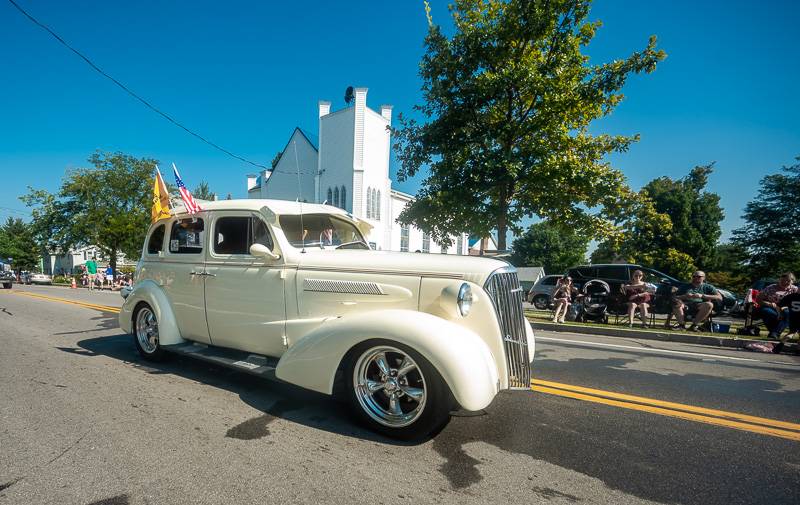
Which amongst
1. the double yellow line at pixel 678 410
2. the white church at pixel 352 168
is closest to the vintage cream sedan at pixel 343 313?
the double yellow line at pixel 678 410

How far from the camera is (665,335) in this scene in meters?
7.70

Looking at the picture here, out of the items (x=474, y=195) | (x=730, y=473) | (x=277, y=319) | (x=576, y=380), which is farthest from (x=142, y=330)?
(x=474, y=195)

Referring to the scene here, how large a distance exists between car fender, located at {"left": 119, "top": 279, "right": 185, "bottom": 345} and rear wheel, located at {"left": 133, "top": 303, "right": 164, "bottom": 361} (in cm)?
8

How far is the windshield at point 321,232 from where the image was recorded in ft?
11.8

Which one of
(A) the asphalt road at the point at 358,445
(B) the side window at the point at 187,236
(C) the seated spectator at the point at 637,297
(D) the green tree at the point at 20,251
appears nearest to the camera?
(A) the asphalt road at the point at 358,445

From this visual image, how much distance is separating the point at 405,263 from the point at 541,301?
1502 centimetres

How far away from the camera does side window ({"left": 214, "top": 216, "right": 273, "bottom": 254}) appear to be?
361 cm

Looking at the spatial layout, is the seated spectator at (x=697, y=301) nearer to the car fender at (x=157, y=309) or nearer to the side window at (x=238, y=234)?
the side window at (x=238, y=234)

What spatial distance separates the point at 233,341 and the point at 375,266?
179cm

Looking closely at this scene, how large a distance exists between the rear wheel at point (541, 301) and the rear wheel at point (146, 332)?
14925 millimetres

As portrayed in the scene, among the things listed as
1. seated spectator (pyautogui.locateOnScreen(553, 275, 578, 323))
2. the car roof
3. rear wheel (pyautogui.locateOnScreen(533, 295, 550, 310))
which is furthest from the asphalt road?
rear wheel (pyautogui.locateOnScreen(533, 295, 550, 310))

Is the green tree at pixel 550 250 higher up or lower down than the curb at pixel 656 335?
higher up

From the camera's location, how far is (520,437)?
2.65m

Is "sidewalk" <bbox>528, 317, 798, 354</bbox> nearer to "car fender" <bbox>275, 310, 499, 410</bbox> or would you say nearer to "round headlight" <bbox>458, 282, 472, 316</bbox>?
"round headlight" <bbox>458, 282, 472, 316</bbox>
